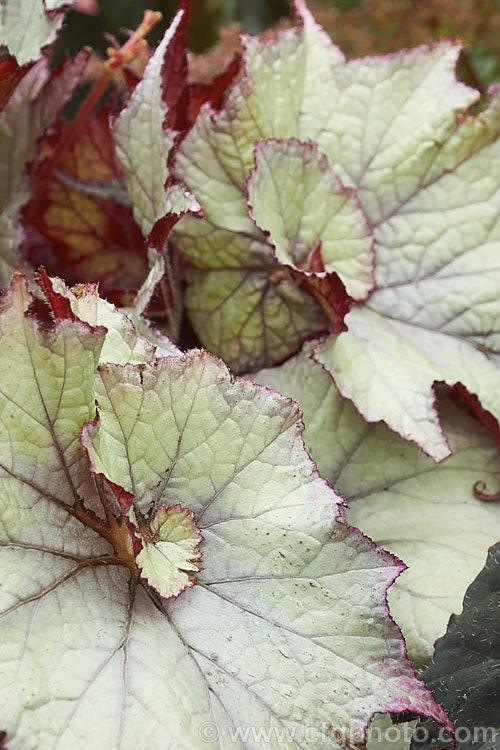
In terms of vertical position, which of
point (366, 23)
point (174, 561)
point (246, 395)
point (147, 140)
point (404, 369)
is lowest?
point (174, 561)

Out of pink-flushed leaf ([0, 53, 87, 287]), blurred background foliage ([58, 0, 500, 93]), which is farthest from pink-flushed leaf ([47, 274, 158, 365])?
blurred background foliage ([58, 0, 500, 93])

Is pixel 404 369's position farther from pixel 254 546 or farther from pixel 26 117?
pixel 26 117

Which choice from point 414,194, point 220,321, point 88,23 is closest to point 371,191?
point 414,194

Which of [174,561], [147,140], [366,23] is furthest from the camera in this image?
[366,23]

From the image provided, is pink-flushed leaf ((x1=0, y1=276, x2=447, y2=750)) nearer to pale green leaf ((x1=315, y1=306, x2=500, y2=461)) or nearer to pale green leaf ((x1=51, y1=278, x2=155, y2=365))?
pale green leaf ((x1=51, y1=278, x2=155, y2=365))

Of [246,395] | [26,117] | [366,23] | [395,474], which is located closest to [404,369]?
[395,474]

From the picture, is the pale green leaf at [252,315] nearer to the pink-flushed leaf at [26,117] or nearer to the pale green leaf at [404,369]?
Answer: the pale green leaf at [404,369]

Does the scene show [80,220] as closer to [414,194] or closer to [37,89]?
[37,89]
